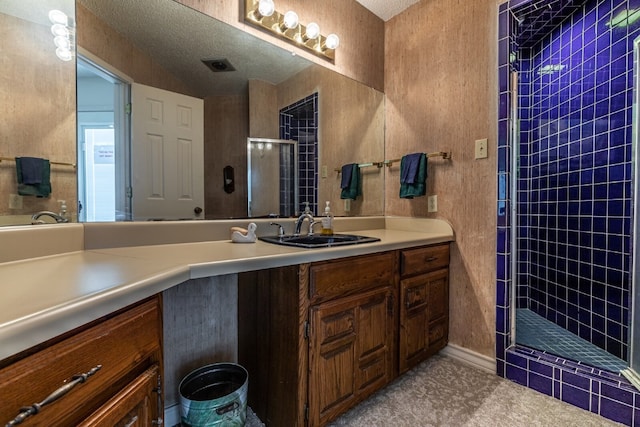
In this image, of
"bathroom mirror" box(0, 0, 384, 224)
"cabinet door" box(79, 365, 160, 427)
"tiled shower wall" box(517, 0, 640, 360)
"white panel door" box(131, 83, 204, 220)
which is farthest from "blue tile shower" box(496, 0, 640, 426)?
"cabinet door" box(79, 365, 160, 427)

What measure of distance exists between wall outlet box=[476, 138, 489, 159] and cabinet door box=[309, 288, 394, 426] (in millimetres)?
972

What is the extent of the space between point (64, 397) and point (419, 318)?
153 cm

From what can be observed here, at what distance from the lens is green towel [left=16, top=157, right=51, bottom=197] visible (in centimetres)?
99

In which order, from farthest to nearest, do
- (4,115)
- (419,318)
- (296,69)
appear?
(296,69) < (419,318) < (4,115)

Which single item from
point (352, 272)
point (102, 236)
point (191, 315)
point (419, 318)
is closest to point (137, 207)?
point (102, 236)

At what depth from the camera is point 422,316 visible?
1.69m

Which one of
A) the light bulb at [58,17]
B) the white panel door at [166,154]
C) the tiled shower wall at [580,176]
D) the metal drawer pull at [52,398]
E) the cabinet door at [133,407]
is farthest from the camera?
the tiled shower wall at [580,176]

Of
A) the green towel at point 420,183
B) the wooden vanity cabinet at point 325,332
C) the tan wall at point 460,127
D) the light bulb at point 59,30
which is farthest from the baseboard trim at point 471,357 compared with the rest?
the light bulb at point 59,30

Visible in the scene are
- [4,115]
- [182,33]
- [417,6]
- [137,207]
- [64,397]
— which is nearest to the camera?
[64,397]

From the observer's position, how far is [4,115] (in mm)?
946

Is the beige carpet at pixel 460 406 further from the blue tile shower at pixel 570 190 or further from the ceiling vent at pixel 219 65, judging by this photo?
the ceiling vent at pixel 219 65

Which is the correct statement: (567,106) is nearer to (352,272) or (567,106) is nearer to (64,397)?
(352,272)

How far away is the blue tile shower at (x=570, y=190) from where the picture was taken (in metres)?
1.62

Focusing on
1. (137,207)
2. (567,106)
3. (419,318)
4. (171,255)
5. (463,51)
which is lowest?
(419,318)
